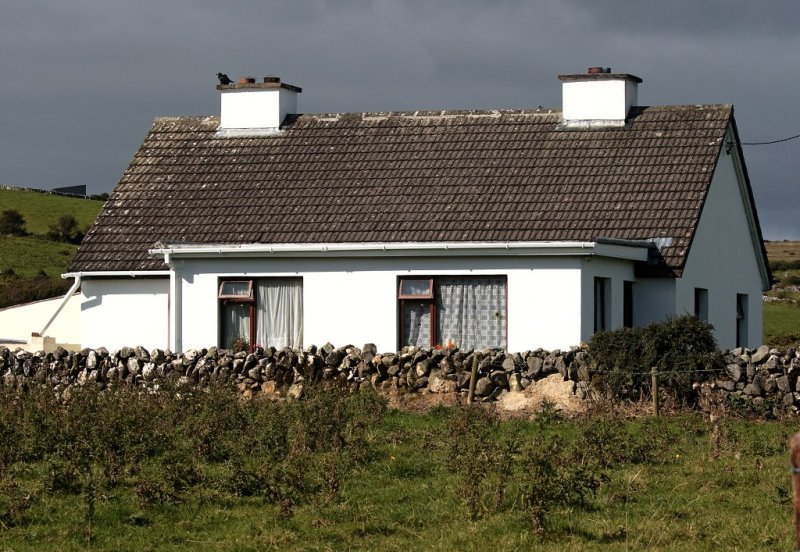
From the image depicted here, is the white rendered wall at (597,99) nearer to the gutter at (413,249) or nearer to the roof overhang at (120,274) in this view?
the gutter at (413,249)

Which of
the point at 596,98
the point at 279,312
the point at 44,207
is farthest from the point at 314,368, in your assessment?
the point at 44,207

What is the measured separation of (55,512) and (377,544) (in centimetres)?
376

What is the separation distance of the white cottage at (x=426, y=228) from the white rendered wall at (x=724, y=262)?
8 centimetres

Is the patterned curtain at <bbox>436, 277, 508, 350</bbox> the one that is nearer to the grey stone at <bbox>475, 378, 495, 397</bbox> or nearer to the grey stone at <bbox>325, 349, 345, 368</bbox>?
the grey stone at <bbox>325, 349, 345, 368</bbox>

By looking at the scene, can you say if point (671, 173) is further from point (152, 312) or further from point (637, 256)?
point (152, 312)

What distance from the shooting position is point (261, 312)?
28.7 metres

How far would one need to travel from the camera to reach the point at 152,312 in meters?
30.3

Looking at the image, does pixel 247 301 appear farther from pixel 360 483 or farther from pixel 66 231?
pixel 66 231

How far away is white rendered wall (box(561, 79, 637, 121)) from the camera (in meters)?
32.0

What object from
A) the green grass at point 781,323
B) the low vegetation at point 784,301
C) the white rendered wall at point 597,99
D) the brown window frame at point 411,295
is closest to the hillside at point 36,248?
the green grass at point 781,323

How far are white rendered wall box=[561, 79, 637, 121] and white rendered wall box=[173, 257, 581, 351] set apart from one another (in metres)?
6.56

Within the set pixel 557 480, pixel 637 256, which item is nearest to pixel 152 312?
pixel 637 256

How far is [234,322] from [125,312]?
10.2 ft

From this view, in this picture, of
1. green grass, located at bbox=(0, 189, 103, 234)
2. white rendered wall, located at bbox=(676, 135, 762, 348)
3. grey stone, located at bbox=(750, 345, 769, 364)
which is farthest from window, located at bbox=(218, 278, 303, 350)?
green grass, located at bbox=(0, 189, 103, 234)
